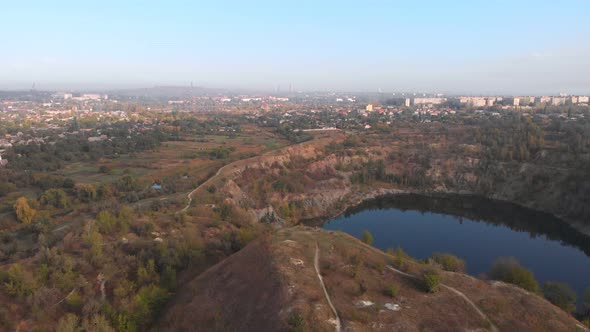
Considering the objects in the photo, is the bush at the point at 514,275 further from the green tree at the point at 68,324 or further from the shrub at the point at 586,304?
the green tree at the point at 68,324

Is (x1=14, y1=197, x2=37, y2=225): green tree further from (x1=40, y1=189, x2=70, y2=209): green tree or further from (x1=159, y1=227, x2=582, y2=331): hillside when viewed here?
(x1=159, y1=227, x2=582, y2=331): hillside

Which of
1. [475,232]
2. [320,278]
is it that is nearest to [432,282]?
[320,278]

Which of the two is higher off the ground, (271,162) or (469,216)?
(271,162)

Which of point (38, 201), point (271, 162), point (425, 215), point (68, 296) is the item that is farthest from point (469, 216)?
point (38, 201)

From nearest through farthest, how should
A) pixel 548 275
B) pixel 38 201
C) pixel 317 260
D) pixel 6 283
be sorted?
1. pixel 6 283
2. pixel 317 260
3. pixel 548 275
4. pixel 38 201

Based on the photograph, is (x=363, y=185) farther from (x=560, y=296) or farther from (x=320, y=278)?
(x=320, y=278)

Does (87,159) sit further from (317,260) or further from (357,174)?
(317,260)

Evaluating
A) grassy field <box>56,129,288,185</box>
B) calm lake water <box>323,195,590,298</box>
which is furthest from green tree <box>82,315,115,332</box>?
grassy field <box>56,129,288,185</box>

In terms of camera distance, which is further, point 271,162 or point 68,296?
point 271,162
